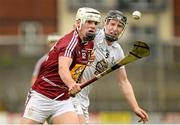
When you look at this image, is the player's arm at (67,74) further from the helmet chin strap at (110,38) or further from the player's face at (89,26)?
the helmet chin strap at (110,38)

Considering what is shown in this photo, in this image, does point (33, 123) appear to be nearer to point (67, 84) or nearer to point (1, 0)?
point (67, 84)

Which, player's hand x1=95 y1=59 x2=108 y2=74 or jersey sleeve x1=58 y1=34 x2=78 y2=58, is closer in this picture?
jersey sleeve x1=58 y1=34 x2=78 y2=58

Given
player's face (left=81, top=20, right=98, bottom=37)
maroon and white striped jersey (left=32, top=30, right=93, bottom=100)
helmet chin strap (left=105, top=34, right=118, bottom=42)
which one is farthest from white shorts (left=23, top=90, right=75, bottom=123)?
helmet chin strap (left=105, top=34, right=118, bottom=42)

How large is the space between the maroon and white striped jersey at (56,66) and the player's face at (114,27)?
36cm

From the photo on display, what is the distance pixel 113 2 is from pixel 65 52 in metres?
28.3

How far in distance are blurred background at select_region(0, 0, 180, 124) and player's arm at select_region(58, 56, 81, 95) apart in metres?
9.11

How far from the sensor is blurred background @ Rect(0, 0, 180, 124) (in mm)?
20473

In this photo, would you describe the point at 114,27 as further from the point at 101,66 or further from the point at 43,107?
the point at 43,107

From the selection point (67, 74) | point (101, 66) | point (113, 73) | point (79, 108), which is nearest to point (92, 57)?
point (101, 66)

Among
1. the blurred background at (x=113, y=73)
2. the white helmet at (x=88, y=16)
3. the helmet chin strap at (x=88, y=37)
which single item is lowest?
the blurred background at (x=113, y=73)

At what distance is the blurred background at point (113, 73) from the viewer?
2047 centimetres

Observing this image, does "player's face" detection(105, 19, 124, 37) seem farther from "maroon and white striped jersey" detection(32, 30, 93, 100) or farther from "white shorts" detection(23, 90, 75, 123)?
"white shorts" detection(23, 90, 75, 123)

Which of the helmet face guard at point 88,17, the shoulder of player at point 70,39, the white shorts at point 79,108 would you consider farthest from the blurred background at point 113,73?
the shoulder of player at point 70,39

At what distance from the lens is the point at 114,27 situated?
29.5 feet
